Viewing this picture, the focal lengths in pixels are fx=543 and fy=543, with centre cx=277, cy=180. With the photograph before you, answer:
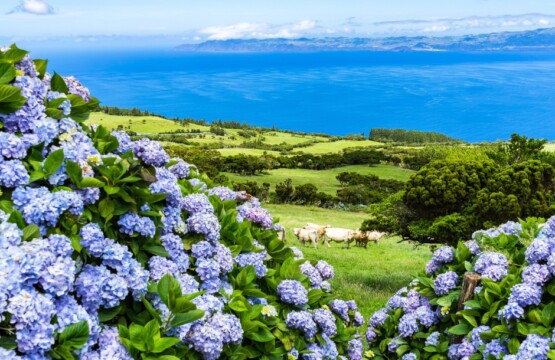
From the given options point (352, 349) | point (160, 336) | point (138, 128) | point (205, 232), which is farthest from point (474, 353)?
point (138, 128)

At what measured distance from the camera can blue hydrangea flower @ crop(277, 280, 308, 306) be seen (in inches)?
202

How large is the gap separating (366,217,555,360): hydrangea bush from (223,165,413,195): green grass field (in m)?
50.0

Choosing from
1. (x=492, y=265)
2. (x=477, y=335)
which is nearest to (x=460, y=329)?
(x=477, y=335)

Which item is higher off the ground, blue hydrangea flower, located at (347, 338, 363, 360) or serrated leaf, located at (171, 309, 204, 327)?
serrated leaf, located at (171, 309, 204, 327)

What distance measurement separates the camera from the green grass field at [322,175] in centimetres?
6312

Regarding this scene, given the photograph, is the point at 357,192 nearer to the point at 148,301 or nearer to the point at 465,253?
the point at 465,253

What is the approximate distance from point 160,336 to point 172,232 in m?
1.03

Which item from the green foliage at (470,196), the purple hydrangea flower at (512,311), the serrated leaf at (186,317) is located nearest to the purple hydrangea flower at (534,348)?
the purple hydrangea flower at (512,311)

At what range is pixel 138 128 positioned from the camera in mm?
144000

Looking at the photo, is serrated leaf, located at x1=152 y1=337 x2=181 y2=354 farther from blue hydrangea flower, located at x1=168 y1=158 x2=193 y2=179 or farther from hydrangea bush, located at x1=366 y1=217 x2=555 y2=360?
hydrangea bush, located at x1=366 y1=217 x2=555 y2=360

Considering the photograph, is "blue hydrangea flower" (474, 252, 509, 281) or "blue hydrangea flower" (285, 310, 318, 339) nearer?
"blue hydrangea flower" (285, 310, 318, 339)

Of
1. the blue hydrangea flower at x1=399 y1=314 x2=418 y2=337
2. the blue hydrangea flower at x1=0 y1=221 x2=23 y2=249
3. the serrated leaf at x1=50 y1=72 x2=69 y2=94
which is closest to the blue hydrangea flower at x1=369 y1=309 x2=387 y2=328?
the blue hydrangea flower at x1=399 y1=314 x2=418 y2=337

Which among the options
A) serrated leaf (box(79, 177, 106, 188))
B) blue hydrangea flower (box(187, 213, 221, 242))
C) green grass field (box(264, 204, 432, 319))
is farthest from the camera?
green grass field (box(264, 204, 432, 319))

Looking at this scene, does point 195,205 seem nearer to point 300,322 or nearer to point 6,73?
point 300,322
